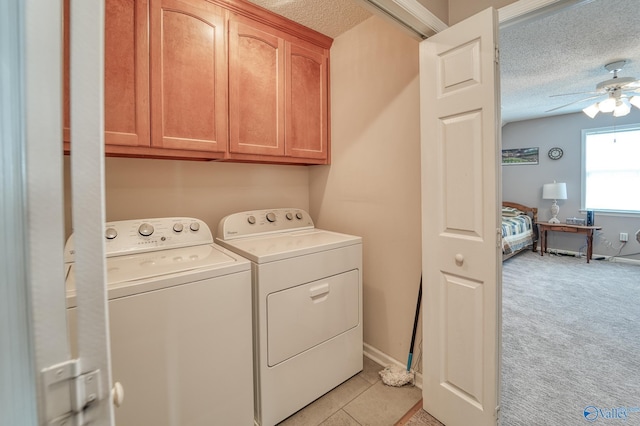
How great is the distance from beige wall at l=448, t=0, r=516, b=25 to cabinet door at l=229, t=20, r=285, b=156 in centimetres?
109

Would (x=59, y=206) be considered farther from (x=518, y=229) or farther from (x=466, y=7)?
(x=518, y=229)

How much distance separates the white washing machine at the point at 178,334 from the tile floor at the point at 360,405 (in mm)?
384

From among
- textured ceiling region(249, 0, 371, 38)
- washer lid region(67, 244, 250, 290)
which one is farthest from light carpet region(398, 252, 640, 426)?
textured ceiling region(249, 0, 371, 38)

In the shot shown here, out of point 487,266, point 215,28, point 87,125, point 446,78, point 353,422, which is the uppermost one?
point 215,28

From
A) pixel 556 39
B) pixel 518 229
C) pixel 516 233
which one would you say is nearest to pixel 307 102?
pixel 556 39

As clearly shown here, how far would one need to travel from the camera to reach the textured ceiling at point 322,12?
186 centimetres

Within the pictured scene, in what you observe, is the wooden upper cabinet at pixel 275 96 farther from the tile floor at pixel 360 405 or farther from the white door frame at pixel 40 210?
the tile floor at pixel 360 405

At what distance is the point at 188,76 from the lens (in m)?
1.64

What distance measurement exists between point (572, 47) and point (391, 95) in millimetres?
2147

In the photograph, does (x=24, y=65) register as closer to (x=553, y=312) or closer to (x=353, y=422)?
(x=353, y=422)

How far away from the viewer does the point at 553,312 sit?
288 centimetres

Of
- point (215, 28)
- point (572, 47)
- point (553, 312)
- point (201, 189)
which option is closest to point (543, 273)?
point (553, 312)

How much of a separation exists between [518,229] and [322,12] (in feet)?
15.6

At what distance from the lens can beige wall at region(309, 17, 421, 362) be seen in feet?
6.06
